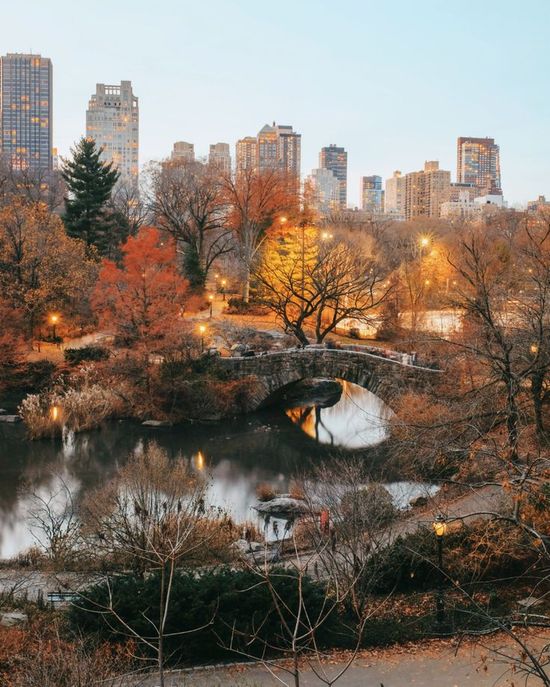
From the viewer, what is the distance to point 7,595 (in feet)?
46.2

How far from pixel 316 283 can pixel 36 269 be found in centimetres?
1458

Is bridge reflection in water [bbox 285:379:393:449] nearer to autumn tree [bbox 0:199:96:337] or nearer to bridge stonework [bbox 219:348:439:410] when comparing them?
bridge stonework [bbox 219:348:439:410]

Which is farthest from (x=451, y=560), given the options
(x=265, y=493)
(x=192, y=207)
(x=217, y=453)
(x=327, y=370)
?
(x=192, y=207)

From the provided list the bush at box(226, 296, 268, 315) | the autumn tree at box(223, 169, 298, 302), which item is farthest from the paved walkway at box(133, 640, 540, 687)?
the autumn tree at box(223, 169, 298, 302)

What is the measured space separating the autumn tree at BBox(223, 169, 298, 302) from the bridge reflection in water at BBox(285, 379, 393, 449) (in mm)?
15440

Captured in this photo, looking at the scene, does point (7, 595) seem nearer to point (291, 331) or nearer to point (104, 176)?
point (291, 331)

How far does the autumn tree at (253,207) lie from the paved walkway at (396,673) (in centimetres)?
3936

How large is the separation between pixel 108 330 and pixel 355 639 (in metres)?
26.9

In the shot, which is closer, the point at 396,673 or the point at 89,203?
the point at 396,673

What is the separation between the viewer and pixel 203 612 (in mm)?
12086

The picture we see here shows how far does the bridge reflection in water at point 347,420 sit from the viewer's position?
2995cm

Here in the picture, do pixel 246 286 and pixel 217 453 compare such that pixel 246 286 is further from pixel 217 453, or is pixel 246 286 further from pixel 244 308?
pixel 217 453

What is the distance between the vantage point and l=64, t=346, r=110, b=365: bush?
36875 mm

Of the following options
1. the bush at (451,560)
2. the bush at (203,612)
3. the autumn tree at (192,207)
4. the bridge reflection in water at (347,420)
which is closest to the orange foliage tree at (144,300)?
the bridge reflection in water at (347,420)
